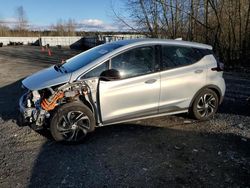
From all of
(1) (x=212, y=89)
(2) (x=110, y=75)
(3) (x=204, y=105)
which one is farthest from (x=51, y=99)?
(1) (x=212, y=89)

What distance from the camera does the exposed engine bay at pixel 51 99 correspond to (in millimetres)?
4555

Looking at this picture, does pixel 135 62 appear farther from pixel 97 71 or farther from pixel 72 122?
pixel 72 122

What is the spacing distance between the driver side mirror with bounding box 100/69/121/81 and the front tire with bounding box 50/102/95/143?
59cm

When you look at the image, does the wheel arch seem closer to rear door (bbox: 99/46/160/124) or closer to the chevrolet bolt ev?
the chevrolet bolt ev

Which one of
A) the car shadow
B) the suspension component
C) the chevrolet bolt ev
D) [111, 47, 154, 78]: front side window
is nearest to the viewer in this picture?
the car shadow

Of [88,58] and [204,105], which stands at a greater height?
[88,58]

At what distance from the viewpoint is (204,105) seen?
5785 mm

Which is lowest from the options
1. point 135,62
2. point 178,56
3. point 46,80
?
point 46,80

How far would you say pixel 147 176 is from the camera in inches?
148

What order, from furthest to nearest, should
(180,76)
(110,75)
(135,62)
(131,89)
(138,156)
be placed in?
(180,76) → (135,62) → (131,89) → (110,75) → (138,156)

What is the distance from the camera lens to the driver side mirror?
183 inches

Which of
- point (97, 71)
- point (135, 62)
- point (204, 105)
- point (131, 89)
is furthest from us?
point (204, 105)

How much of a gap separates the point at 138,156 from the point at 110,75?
141cm

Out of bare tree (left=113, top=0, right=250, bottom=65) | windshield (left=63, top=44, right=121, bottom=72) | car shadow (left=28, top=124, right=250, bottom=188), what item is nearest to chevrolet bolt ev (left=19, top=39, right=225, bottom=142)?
windshield (left=63, top=44, right=121, bottom=72)
